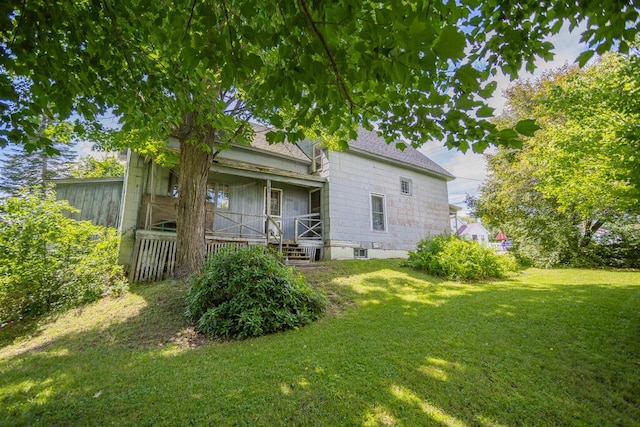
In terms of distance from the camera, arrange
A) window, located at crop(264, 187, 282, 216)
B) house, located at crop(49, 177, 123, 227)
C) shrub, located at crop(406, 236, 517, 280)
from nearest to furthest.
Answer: shrub, located at crop(406, 236, 517, 280)
house, located at crop(49, 177, 123, 227)
window, located at crop(264, 187, 282, 216)

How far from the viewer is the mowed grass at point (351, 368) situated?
2316mm

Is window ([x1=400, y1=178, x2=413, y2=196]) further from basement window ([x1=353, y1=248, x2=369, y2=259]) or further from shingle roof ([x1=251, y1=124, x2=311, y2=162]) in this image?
shingle roof ([x1=251, y1=124, x2=311, y2=162])

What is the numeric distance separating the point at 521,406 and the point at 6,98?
15.8ft

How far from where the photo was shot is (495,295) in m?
6.05

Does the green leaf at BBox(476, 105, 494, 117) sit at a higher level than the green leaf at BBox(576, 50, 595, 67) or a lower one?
lower

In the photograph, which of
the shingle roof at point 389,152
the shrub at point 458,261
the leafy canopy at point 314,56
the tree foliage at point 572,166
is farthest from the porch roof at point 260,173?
the tree foliage at point 572,166

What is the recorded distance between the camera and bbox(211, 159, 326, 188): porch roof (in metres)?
8.93

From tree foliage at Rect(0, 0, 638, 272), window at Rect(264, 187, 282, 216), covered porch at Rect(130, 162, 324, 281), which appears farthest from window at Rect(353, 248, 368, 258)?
tree foliage at Rect(0, 0, 638, 272)

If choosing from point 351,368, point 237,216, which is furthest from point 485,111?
point 237,216

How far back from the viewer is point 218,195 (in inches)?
404

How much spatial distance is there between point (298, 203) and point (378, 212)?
11.6ft

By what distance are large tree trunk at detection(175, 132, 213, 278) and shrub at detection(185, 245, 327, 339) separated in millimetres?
1368

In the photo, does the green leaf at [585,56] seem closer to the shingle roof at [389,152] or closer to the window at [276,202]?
the shingle roof at [389,152]

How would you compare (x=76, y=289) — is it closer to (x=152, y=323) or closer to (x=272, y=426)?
(x=152, y=323)
